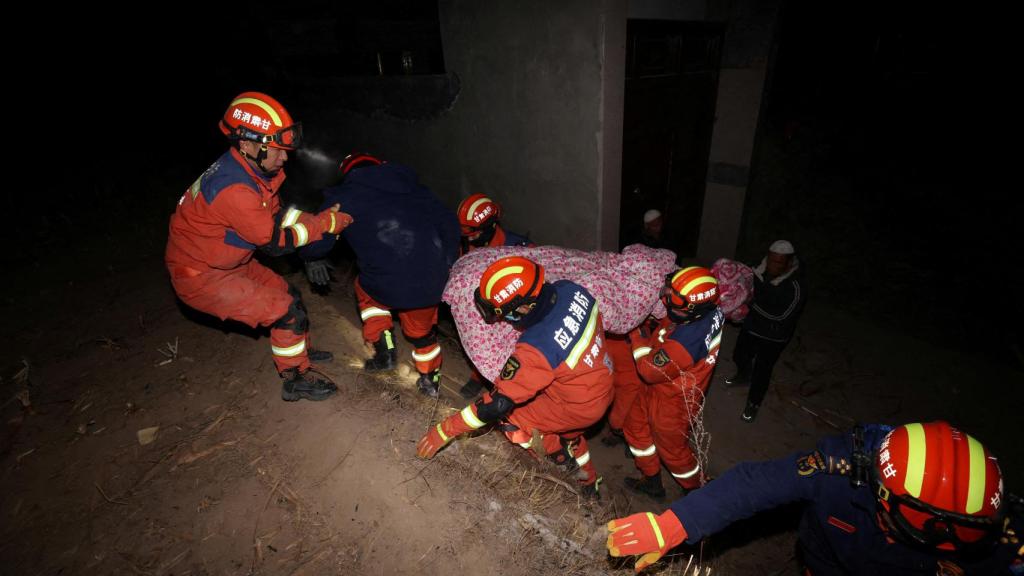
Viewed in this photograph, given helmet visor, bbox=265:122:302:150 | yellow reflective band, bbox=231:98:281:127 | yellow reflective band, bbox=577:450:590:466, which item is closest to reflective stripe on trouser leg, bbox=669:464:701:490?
yellow reflective band, bbox=577:450:590:466

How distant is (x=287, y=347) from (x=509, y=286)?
2.00 m

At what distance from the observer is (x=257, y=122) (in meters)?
2.88

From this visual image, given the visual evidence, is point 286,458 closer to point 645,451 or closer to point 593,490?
point 593,490

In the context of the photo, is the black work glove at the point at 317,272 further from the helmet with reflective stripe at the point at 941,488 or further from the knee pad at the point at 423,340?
the helmet with reflective stripe at the point at 941,488

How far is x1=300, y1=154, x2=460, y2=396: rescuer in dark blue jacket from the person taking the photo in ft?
11.3

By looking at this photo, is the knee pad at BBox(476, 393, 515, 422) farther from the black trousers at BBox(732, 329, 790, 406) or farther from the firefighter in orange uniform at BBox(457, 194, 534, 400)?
the black trousers at BBox(732, 329, 790, 406)

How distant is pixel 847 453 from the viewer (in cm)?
207

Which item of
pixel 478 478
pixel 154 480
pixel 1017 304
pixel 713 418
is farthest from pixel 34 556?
pixel 1017 304

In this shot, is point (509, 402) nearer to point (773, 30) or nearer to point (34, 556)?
A: point (34, 556)

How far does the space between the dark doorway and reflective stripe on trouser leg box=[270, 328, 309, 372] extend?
11.9 ft

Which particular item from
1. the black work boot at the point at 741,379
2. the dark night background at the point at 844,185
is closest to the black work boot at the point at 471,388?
the black work boot at the point at 741,379

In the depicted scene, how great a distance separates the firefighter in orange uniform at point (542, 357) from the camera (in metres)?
2.73

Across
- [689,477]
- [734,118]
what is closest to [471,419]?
[689,477]

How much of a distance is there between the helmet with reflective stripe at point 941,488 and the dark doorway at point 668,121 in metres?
3.75
